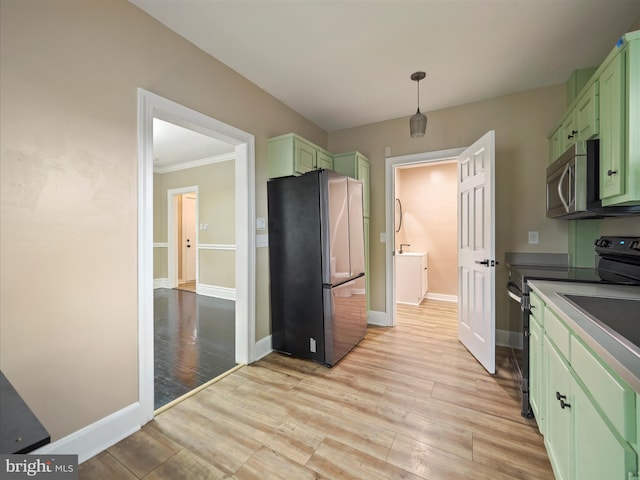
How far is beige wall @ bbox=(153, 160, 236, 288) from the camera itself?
203 inches

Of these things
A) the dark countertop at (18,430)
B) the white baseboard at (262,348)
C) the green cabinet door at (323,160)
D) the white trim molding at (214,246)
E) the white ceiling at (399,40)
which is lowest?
the white baseboard at (262,348)

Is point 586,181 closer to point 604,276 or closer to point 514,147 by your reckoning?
point 604,276

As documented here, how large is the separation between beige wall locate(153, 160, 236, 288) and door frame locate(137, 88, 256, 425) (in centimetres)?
271

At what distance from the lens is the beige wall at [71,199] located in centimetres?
126

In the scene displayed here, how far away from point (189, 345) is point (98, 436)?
4.62ft

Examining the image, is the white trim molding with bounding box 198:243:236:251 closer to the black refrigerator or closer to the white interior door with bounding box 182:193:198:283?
the white interior door with bounding box 182:193:198:283

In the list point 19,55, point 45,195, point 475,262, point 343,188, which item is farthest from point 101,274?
point 475,262

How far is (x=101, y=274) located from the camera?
60.7 inches

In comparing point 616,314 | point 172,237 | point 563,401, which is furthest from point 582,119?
point 172,237

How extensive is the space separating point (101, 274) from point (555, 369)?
2.38 meters

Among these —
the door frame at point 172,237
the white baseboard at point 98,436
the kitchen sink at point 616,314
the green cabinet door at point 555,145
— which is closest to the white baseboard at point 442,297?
the green cabinet door at point 555,145

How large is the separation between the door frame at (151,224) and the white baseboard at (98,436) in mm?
62

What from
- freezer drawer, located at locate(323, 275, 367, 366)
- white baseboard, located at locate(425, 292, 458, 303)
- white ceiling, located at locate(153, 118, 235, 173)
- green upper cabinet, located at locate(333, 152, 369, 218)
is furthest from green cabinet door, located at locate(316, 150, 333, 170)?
white baseboard, located at locate(425, 292, 458, 303)

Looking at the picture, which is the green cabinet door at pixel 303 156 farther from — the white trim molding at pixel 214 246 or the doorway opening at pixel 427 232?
the white trim molding at pixel 214 246
